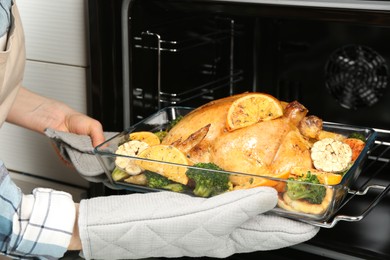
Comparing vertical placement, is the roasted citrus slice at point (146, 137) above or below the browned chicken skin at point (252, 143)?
below

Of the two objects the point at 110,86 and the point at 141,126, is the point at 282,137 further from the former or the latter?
the point at 110,86

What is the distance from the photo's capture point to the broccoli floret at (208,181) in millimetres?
927

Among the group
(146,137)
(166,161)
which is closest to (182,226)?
(166,161)

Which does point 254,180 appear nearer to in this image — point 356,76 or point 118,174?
point 118,174

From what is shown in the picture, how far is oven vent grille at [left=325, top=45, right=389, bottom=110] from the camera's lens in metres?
1.37

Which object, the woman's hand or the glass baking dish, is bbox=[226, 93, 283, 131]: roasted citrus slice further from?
the woman's hand

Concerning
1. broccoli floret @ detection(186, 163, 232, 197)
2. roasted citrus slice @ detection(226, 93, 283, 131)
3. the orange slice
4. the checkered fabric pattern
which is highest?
roasted citrus slice @ detection(226, 93, 283, 131)

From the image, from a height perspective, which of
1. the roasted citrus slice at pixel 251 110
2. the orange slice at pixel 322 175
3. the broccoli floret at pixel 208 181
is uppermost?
the roasted citrus slice at pixel 251 110

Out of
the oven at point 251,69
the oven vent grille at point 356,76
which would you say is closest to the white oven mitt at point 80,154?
the oven at point 251,69

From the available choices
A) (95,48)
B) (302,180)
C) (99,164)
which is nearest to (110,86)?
(95,48)

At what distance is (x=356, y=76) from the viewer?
1.41 meters

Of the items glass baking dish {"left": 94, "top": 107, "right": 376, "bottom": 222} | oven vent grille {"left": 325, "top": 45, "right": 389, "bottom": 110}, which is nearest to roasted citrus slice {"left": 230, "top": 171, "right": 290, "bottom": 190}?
glass baking dish {"left": 94, "top": 107, "right": 376, "bottom": 222}

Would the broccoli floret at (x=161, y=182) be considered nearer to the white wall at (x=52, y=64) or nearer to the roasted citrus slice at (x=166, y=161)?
the roasted citrus slice at (x=166, y=161)

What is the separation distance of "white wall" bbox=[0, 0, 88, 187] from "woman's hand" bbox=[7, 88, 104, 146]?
6 cm
